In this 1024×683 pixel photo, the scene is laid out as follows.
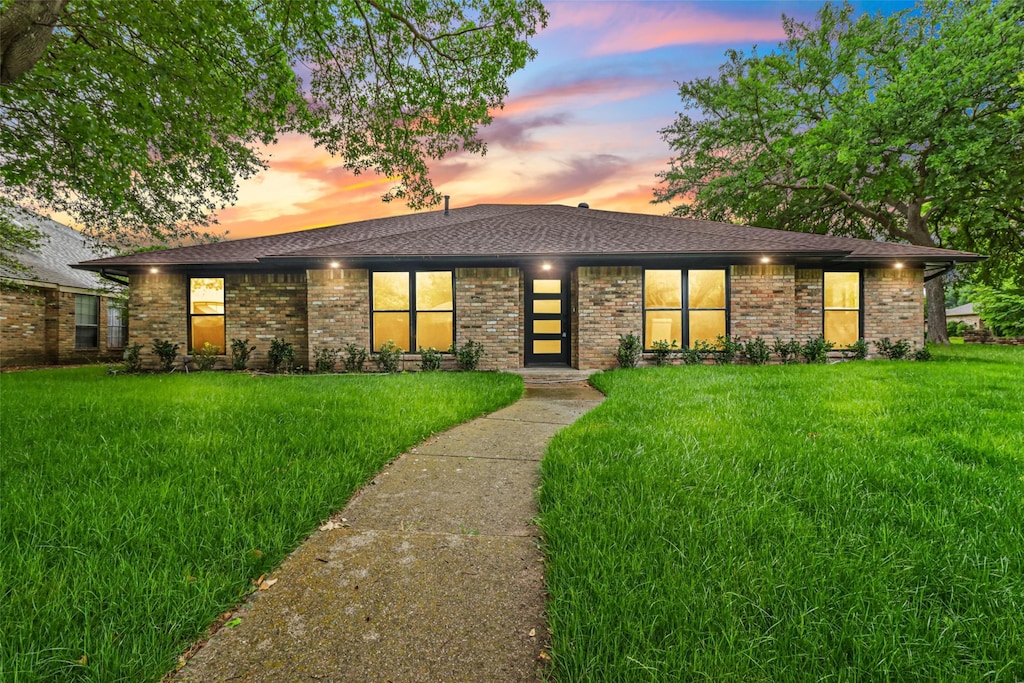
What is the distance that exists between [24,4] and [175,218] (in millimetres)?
7774

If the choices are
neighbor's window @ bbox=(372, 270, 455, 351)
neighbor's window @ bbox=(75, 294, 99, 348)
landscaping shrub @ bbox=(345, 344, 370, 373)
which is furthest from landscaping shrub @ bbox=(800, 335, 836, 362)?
neighbor's window @ bbox=(75, 294, 99, 348)

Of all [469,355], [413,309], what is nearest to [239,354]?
[413,309]

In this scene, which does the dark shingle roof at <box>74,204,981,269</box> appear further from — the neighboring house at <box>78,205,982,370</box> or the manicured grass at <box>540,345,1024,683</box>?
the manicured grass at <box>540,345,1024,683</box>

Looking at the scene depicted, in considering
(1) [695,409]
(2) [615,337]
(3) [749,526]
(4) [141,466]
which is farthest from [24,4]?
(2) [615,337]

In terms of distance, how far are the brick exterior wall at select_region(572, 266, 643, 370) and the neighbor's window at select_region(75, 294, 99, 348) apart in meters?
18.6

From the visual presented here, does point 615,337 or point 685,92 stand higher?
point 685,92

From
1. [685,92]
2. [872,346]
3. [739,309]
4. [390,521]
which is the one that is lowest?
[390,521]

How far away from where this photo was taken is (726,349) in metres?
9.64

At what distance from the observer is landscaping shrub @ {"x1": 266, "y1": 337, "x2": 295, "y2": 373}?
9.74 m

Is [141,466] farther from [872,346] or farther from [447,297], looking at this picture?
[872,346]

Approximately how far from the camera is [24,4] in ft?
11.8

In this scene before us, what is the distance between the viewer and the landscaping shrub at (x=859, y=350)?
32.7ft

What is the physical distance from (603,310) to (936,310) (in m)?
16.0

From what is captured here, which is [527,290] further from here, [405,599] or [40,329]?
[40,329]
